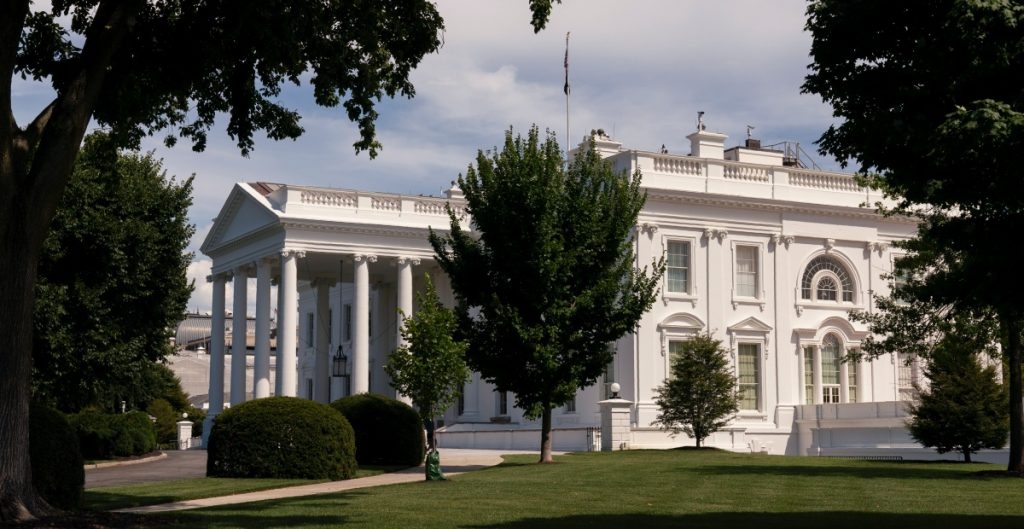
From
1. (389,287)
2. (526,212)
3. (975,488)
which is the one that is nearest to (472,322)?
(526,212)

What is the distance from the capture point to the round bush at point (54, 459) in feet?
58.0

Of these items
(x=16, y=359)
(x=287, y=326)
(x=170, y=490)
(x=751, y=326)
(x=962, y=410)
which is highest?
(x=287, y=326)

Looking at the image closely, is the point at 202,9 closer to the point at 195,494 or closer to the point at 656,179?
the point at 195,494

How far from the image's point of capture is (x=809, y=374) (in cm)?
5066

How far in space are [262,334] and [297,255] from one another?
13.7 feet

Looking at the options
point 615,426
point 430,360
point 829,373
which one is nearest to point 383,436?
point 430,360

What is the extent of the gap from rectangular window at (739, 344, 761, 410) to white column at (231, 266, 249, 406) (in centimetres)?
2342

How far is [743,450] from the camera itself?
47312 mm

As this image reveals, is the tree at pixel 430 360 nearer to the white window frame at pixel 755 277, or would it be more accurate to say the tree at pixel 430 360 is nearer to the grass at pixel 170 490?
the grass at pixel 170 490

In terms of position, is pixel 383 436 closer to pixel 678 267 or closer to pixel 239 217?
pixel 678 267

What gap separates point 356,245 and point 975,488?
3659 cm

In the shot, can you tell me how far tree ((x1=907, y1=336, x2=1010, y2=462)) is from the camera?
34.9 meters

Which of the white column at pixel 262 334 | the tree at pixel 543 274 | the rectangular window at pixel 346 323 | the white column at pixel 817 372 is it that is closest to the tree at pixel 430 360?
the tree at pixel 543 274

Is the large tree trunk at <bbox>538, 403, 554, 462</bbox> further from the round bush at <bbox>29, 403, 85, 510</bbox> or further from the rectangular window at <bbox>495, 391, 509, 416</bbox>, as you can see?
the rectangular window at <bbox>495, 391, 509, 416</bbox>
